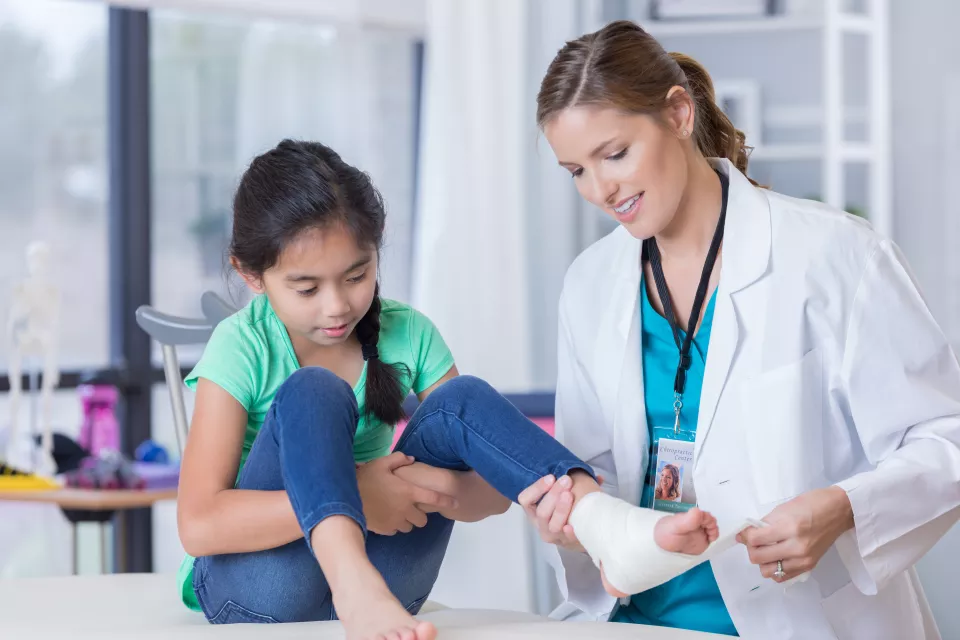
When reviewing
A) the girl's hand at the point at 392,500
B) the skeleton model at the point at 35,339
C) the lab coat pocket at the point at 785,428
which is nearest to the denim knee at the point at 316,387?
the girl's hand at the point at 392,500

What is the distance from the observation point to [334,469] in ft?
3.81

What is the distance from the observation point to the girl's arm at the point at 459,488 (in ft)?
4.26

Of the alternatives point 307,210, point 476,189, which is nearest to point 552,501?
point 307,210

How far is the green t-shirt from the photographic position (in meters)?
1.36

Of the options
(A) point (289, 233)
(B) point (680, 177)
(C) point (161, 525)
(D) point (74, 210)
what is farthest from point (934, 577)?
(D) point (74, 210)

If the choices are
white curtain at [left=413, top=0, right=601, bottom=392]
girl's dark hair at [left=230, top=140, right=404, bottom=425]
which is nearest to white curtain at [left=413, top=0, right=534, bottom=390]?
white curtain at [left=413, top=0, right=601, bottom=392]

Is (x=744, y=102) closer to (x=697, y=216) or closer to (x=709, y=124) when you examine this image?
(x=709, y=124)

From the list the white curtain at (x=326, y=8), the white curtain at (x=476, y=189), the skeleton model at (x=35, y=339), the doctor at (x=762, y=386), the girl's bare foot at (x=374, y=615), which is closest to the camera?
the girl's bare foot at (x=374, y=615)

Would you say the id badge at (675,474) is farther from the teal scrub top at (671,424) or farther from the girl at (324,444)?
the girl at (324,444)

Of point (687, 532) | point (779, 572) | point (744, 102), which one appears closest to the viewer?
point (687, 532)

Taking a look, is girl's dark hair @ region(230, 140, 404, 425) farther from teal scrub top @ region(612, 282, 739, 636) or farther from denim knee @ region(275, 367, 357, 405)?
teal scrub top @ region(612, 282, 739, 636)

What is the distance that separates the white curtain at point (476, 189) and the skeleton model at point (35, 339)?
1.07 m

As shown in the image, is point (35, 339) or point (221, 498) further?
point (35, 339)

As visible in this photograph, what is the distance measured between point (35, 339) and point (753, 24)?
2.21 meters
